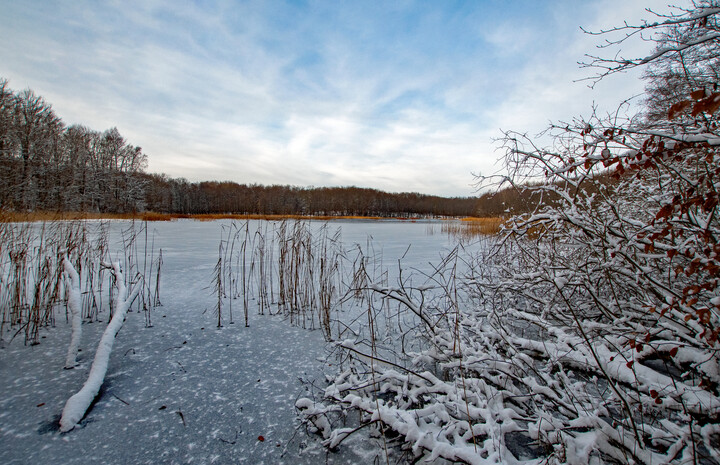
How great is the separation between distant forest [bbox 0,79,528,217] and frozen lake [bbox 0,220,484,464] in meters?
1.97

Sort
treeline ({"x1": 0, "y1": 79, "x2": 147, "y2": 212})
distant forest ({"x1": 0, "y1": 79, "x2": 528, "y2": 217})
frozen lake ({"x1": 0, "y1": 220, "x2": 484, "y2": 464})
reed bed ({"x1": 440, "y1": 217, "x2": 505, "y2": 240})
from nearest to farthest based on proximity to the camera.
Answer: frozen lake ({"x1": 0, "y1": 220, "x2": 484, "y2": 464}) → distant forest ({"x1": 0, "y1": 79, "x2": 528, "y2": 217}) → treeline ({"x1": 0, "y1": 79, "x2": 147, "y2": 212}) → reed bed ({"x1": 440, "y1": 217, "x2": 505, "y2": 240})

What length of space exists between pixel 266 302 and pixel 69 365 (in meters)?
2.12

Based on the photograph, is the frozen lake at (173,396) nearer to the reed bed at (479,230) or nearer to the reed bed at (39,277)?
the reed bed at (39,277)

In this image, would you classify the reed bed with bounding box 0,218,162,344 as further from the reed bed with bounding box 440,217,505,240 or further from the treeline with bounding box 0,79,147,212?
the reed bed with bounding box 440,217,505,240

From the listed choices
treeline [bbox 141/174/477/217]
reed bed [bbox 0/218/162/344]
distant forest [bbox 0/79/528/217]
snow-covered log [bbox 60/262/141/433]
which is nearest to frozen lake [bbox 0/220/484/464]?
snow-covered log [bbox 60/262/141/433]

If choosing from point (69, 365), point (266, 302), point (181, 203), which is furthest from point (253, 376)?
point (181, 203)

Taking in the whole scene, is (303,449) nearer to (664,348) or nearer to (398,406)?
(398,406)

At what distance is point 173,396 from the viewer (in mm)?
2152

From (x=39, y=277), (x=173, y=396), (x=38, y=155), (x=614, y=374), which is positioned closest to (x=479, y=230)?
(x=614, y=374)

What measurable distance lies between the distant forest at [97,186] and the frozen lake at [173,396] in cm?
197

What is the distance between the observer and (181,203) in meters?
45.8

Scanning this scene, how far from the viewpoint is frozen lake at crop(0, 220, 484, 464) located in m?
1.66

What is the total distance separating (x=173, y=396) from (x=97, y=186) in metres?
20.5

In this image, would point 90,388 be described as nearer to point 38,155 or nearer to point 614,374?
point 614,374
